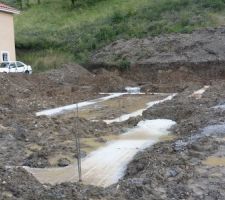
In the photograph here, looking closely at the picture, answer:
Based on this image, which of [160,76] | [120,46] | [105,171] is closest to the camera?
[105,171]

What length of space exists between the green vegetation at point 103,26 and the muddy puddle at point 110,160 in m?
19.5

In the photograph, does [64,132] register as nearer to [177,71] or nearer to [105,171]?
[105,171]

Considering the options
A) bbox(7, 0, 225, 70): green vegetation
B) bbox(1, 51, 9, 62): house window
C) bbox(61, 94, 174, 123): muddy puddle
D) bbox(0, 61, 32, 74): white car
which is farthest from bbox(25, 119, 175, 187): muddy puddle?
bbox(7, 0, 225, 70): green vegetation

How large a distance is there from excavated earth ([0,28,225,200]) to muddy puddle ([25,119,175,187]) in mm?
320

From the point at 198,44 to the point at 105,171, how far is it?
2487cm

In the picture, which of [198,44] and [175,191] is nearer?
[175,191]

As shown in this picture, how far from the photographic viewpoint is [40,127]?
14.9 m

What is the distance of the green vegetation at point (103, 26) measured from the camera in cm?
3797

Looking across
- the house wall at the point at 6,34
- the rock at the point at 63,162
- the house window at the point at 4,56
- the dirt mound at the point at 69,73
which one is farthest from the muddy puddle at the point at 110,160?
the house wall at the point at 6,34

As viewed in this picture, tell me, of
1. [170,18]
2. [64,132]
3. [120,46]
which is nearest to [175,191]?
[64,132]

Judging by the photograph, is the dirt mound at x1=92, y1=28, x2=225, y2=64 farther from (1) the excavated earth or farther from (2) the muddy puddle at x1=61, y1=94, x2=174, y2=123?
(2) the muddy puddle at x1=61, y1=94, x2=174, y2=123

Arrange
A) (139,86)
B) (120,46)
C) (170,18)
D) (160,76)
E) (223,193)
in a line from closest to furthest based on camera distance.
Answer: (223,193)
(139,86)
(160,76)
(120,46)
(170,18)

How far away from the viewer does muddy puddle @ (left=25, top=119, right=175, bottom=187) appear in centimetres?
991

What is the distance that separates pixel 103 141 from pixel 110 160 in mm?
2211
